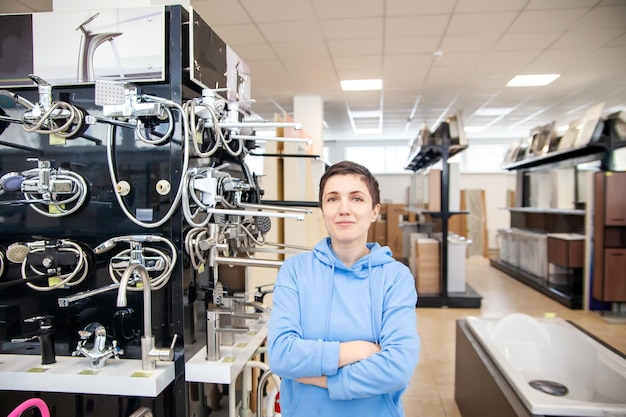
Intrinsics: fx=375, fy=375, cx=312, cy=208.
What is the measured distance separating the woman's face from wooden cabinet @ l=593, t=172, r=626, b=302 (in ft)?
13.7

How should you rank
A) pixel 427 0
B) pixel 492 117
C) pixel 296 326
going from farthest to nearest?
pixel 492 117
pixel 427 0
pixel 296 326

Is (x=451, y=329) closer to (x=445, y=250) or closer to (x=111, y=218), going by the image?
(x=445, y=250)

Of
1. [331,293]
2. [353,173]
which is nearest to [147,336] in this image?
[331,293]

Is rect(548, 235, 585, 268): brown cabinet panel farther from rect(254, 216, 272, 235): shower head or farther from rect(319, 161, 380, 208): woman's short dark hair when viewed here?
rect(319, 161, 380, 208): woman's short dark hair

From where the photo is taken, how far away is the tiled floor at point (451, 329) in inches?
101

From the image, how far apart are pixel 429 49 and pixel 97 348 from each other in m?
4.23

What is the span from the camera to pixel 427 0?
10.4 ft

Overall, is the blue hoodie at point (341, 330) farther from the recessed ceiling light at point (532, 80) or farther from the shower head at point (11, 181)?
the recessed ceiling light at point (532, 80)

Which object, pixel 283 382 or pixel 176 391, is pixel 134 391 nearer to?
pixel 176 391

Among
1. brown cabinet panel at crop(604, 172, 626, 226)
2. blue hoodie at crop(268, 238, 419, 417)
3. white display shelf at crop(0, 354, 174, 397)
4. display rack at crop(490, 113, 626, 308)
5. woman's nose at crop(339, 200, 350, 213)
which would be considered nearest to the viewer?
blue hoodie at crop(268, 238, 419, 417)

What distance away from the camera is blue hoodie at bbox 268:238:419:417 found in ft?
3.12

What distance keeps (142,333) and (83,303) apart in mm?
266

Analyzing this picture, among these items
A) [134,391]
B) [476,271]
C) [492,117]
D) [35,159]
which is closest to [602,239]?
[476,271]

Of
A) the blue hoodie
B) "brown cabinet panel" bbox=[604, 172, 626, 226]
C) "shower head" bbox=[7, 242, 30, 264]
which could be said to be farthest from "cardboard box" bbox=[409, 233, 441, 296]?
"shower head" bbox=[7, 242, 30, 264]
